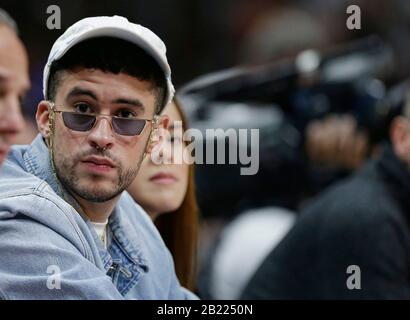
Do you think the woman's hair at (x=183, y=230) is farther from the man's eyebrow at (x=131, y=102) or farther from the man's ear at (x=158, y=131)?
the man's eyebrow at (x=131, y=102)

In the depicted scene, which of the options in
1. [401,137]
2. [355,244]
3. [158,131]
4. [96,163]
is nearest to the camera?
[96,163]

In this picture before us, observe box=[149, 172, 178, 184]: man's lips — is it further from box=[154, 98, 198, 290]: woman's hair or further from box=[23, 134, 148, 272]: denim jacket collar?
box=[23, 134, 148, 272]: denim jacket collar

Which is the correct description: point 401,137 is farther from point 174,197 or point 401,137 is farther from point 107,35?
point 107,35

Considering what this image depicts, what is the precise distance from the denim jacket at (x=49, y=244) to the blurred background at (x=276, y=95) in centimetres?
73

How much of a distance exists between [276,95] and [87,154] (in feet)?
5.50

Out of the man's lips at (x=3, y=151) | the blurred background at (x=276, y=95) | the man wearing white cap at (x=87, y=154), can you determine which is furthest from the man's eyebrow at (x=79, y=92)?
the blurred background at (x=276, y=95)

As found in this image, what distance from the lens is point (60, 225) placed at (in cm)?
158

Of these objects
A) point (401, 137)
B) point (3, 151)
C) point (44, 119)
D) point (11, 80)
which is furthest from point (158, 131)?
point (401, 137)

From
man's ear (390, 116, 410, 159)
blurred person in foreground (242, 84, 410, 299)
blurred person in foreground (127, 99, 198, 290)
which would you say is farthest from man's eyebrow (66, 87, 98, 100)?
man's ear (390, 116, 410, 159)

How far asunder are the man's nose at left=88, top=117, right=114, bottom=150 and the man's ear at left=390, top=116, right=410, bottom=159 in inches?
50.3

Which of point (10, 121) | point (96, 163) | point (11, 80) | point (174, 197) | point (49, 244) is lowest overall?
point (49, 244)

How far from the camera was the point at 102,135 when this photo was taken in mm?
1679

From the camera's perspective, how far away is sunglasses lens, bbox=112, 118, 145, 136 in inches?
66.9
